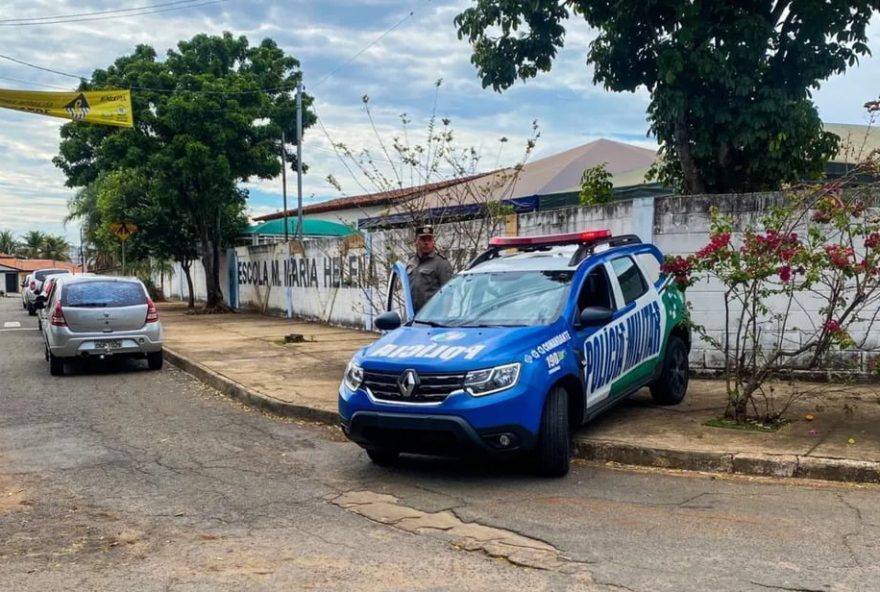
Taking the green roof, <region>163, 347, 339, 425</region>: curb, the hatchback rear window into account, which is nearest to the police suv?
<region>163, 347, 339, 425</region>: curb

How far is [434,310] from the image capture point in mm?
7180

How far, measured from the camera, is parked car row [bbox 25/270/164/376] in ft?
39.3

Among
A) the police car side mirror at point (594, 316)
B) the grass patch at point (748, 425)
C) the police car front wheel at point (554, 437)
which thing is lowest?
the grass patch at point (748, 425)

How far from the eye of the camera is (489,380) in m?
5.68

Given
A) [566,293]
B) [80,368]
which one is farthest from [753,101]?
[80,368]

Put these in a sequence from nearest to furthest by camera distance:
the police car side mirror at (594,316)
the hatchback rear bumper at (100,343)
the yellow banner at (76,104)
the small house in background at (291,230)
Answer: the police car side mirror at (594,316) → the hatchback rear bumper at (100,343) → the yellow banner at (76,104) → the small house in background at (291,230)

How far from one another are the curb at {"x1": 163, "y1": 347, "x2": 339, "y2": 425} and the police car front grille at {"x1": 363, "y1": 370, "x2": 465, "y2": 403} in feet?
8.00

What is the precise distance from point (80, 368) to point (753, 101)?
11123 mm

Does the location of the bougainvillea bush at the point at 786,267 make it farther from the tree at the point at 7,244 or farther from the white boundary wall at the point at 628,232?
the tree at the point at 7,244

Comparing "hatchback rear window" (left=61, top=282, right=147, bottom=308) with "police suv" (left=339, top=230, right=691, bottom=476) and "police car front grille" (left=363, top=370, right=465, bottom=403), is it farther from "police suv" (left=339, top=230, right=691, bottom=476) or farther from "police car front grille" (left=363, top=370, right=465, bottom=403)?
"police car front grille" (left=363, top=370, right=465, bottom=403)

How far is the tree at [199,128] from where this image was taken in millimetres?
21609

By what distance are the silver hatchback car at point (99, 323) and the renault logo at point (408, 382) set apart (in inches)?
307

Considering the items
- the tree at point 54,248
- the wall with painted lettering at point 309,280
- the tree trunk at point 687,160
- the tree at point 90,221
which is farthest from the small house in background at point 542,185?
the tree at point 54,248

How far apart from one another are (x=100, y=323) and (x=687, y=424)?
29.1ft
